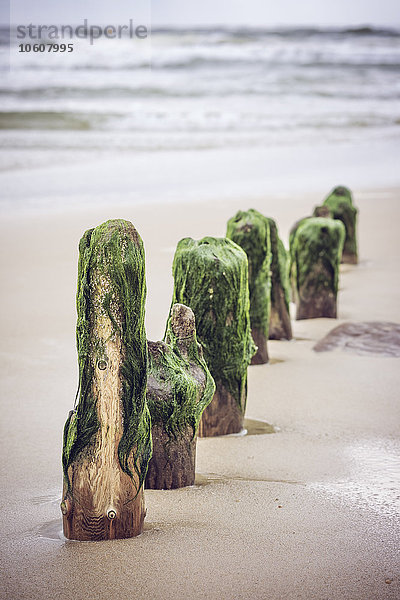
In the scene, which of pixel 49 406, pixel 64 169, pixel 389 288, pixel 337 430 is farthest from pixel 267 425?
pixel 64 169

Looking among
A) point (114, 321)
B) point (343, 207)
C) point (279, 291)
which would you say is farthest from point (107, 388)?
point (343, 207)

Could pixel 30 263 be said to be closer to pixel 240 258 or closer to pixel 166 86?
pixel 240 258

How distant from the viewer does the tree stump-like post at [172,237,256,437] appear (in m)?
4.31

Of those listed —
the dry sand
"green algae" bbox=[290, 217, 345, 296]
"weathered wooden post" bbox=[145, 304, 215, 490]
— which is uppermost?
"green algae" bbox=[290, 217, 345, 296]

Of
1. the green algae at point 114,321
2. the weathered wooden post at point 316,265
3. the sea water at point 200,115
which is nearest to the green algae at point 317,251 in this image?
the weathered wooden post at point 316,265

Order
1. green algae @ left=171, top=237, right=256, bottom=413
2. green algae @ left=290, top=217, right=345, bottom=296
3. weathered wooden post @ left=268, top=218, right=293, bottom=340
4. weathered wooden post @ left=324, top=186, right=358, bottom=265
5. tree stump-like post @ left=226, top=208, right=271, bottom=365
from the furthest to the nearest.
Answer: weathered wooden post @ left=324, top=186, right=358, bottom=265 < green algae @ left=290, top=217, right=345, bottom=296 < weathered wooden post @ left=268, top=218, right=293, bottom=340 < tree stump-like post @ left=226, top=208, right=271, bottom=365 < green algae @ left=171, top=237, right=256, bottom=413

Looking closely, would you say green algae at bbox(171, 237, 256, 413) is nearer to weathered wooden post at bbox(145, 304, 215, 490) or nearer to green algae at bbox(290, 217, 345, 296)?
weathered wooden post at bbox(145, 304, 215, 490)

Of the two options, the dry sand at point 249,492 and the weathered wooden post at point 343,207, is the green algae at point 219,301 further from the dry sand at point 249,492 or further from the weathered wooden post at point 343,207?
the weathered wooden post at point 343,207

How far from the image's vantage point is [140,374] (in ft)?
9.87

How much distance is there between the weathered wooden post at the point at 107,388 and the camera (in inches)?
115

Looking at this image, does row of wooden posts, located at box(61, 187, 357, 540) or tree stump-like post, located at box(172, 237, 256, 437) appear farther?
tree stump-like post, located at box(172, 237, 256, 437)

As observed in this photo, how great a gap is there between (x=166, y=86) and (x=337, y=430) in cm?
3232

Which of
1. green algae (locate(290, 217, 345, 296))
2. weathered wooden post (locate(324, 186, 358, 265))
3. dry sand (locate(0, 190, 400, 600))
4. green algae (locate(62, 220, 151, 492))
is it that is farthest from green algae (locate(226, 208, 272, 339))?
weathered wooden post (locate(324, 186, 358, 265))

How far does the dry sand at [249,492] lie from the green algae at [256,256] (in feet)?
1.65
